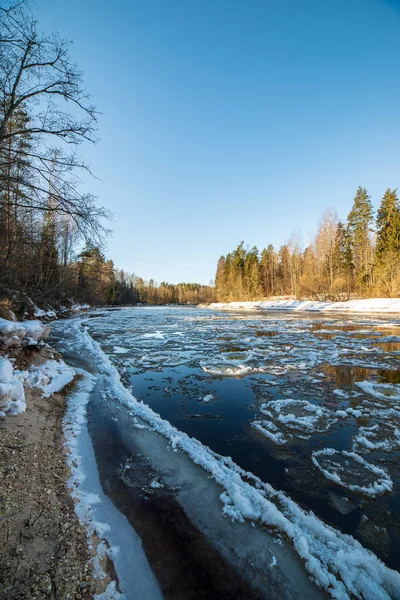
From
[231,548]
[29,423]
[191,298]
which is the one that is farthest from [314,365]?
[191,298]

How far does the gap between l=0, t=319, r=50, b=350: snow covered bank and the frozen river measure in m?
1.78

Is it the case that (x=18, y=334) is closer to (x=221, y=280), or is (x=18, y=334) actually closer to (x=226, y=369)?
(x=226, y=369)

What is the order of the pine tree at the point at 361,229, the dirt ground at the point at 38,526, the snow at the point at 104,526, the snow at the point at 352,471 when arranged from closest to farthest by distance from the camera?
the dirt ground at the point at 38,526
the snow at the point at 104,526
the snow at the point at 352,471
the pine tree at the point at 361,229

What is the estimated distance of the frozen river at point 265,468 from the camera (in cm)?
198

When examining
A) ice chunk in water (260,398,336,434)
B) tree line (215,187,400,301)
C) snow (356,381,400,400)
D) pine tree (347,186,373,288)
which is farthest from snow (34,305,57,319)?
pine tree (347,186,373,288)

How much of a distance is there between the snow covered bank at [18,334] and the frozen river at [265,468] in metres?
1.78

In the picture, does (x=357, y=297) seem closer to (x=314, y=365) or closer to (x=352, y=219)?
(x=352, y=219)

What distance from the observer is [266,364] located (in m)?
8.01

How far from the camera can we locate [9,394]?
3658mm

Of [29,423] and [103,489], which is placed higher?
[29,423]

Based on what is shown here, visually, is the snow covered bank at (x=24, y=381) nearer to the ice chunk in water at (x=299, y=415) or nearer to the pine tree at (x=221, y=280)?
the ice chunk in water at (x=299, y=415)

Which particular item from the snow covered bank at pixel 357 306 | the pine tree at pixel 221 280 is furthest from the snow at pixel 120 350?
the pine tree at pixel 221 280

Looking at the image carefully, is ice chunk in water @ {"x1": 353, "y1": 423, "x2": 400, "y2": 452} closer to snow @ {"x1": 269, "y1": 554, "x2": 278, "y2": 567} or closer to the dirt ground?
snow @ {"x1": 269, "y1": 554, "x2": 278, "y2": 567}

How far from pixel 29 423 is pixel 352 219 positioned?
162 feet
